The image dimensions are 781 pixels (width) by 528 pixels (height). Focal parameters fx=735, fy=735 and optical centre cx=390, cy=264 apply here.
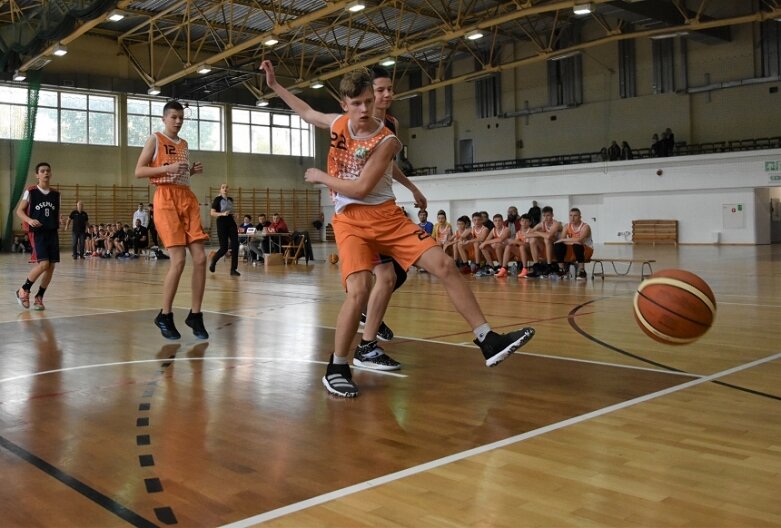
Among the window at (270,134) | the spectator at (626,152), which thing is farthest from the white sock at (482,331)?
the window at (270,134)

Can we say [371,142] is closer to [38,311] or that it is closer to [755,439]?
[755,439]

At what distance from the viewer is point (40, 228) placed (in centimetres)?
826

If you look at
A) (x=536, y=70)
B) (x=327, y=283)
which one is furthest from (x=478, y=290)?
(x=536, y=70)

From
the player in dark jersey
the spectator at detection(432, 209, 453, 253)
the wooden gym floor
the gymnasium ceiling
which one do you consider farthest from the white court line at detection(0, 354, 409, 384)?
the gymnasium ceiling

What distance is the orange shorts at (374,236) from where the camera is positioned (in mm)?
4059

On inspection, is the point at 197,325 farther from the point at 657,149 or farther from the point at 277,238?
the point at 657,149

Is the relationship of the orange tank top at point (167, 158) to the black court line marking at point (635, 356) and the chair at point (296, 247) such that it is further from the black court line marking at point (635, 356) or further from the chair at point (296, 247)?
the chair at point (296, 247)

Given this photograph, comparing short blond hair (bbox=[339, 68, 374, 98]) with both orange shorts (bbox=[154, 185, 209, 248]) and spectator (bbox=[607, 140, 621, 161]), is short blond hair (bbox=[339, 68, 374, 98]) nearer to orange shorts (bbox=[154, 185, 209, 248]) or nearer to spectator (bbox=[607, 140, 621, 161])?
orange shorts (bbox=[154, 185, 209, 248])

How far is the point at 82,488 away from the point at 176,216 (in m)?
3.68

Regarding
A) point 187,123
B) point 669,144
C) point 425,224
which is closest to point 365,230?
point 425,224

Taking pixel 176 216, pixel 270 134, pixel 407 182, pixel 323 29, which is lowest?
pixel 176 216

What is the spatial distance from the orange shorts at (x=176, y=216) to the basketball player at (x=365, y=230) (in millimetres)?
2095

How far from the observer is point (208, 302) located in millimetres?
8859

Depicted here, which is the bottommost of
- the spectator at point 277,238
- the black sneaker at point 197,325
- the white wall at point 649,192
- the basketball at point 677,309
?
the black sneaker at point 197,325
